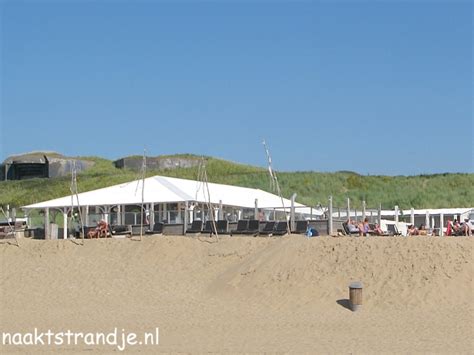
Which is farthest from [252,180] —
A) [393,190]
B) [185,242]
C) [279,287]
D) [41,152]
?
[279,287]

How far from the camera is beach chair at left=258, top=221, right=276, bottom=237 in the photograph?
70.6 feet

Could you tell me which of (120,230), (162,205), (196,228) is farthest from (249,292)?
(162,205)

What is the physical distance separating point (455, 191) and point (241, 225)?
26317 millimetres

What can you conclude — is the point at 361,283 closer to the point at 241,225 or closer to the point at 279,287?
the point at 279,287

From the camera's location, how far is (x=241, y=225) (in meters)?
21.9

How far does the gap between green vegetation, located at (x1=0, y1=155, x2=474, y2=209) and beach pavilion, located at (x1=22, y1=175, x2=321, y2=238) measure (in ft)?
45.7

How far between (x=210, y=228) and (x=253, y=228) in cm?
106

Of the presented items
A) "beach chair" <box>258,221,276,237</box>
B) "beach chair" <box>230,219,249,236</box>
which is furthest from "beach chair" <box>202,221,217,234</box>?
"beach chair" <box>258,221,276,237</box>

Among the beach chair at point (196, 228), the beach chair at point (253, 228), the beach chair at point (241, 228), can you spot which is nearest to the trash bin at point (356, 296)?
the beach chair at point (253, 228)

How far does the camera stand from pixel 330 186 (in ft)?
162

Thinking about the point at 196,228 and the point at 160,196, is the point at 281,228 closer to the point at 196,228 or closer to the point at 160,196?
the point at 196,228

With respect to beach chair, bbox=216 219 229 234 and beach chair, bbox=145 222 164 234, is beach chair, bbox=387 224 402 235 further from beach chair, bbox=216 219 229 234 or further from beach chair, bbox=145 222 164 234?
beach chair, bbox=145 222 164 234

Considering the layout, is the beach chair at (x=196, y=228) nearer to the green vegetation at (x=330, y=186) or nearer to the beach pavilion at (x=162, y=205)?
the beach pavilion at (x=162, y=205)

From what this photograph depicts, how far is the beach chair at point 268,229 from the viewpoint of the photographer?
70.6 ft
